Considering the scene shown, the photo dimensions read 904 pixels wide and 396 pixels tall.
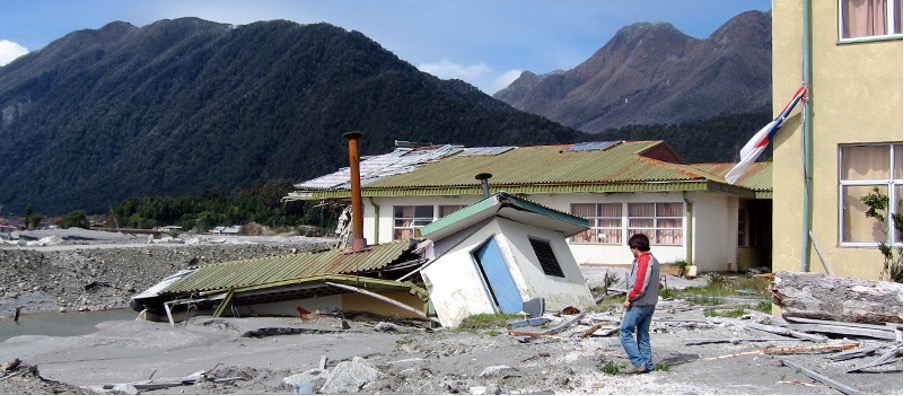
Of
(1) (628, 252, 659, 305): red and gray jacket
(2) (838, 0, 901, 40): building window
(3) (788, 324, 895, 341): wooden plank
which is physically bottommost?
(3) (788, 324, 895, 341): wooden plank

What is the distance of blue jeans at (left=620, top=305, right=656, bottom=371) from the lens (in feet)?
29.4

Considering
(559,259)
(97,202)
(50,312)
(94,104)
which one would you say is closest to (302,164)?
(97,202)

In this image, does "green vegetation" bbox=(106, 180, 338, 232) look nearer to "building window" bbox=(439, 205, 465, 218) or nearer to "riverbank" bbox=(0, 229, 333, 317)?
"riverbank" bbox=(0, 229, 333, 317)

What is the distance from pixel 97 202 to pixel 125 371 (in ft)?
360

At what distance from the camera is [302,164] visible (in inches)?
4188

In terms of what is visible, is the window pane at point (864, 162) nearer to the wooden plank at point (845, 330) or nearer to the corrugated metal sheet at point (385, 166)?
the wooden plank at point (845, 330)

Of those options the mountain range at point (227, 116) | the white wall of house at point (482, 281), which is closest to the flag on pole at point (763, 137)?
the white wall of house at point (482, 281)

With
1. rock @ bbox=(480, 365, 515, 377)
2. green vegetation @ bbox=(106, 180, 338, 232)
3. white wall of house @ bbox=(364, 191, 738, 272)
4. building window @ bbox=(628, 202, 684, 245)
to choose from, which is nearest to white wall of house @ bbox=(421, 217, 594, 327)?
rock @ bbox=(480, 365, 515, 377)

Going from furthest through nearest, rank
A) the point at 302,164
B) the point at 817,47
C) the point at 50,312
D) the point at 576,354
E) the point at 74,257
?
the point at 302,164 → the point at 74,257 → the point at 50,312 → the point at 817,47 → the point at 576,354

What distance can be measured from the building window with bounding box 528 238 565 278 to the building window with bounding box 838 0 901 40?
22.2ft

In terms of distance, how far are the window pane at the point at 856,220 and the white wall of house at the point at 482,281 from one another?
207 inches

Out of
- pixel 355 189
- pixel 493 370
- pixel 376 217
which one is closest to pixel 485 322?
pixel 493 370

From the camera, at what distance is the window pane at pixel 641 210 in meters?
24.9

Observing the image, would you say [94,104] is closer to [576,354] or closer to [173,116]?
[173,116]
